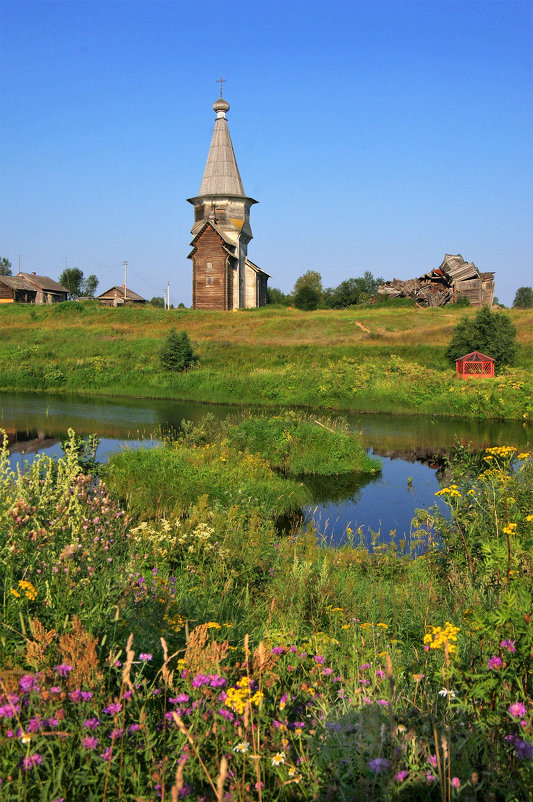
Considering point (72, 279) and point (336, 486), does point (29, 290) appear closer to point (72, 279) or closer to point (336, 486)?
point (72, 279)

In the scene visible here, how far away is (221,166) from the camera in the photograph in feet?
169

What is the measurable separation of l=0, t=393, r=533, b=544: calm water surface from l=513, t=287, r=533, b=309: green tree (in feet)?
293

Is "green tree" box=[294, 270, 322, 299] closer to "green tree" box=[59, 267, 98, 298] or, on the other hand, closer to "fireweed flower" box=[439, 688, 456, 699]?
"green tree" box=[59, 267, 98, 298]

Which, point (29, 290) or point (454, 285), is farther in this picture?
point (29, 290)

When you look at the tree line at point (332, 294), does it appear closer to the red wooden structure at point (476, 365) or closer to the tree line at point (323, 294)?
the tree line at point (323, 294)

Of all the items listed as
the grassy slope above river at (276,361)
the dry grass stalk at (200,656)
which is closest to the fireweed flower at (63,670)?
the dry grass stalk at (200,656)

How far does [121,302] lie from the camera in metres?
72.9

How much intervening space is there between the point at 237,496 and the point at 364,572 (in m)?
3.32

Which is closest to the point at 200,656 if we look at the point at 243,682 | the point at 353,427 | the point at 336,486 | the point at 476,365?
the point at 243,682

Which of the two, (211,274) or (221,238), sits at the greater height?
(221,238)

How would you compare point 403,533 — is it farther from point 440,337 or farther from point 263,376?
point 440,337

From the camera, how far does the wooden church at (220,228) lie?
5062 centimetres

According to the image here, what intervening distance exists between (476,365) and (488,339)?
7.75 ft

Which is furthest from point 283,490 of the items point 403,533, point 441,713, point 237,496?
point 441,713
